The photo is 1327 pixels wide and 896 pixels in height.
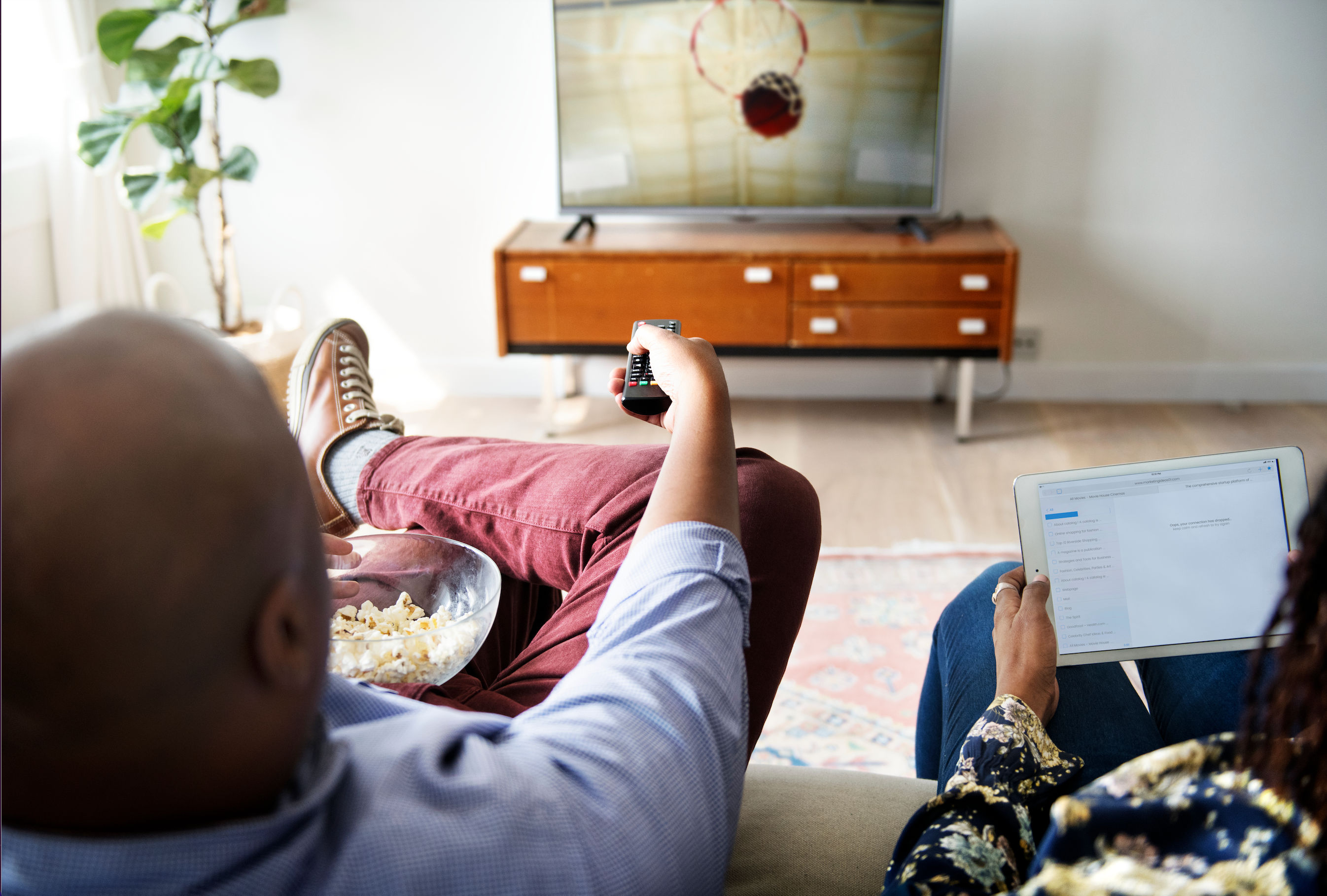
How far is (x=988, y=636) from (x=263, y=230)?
8.96 ft

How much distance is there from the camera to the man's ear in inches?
16.9

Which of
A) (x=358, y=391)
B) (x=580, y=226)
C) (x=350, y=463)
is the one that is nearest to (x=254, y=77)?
(x=580, y=226)

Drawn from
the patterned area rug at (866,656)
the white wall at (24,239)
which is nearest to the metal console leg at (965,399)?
the patterned area rug at (866,656)

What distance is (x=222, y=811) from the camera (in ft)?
1.47

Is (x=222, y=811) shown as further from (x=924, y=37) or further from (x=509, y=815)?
(x=924, y=37)

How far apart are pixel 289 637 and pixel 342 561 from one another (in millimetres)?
620

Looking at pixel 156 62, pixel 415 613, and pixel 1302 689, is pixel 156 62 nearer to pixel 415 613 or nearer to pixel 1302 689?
pixel 415 613

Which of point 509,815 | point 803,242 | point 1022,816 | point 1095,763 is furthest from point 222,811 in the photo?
point 803,242

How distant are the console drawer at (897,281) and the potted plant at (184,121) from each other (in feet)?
4.57

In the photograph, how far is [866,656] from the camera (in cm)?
179

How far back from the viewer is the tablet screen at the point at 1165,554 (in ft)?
3.34

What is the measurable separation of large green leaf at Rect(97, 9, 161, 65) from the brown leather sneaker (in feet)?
5.06

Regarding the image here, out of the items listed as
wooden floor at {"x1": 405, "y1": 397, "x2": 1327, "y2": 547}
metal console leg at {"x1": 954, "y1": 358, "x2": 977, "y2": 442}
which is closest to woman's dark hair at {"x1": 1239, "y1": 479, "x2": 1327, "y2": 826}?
wooden floor at {"x1": 405, "y1": 397, "x2": 1327, "y2": 547}

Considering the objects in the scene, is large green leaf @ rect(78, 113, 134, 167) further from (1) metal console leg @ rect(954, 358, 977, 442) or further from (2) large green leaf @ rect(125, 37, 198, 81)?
(1) metal console leg @ rect(954, 358, 977, 442)
